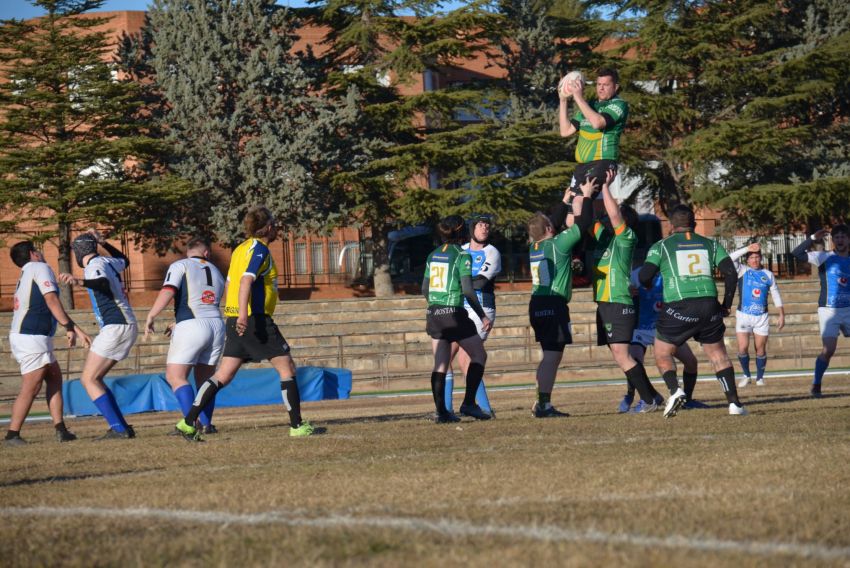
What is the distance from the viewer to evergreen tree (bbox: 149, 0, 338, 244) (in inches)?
1515

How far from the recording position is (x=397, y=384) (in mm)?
25625

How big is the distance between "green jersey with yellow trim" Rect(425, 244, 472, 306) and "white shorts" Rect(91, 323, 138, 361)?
120 inches

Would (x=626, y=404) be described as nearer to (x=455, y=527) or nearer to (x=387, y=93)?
(x=455, y=527)

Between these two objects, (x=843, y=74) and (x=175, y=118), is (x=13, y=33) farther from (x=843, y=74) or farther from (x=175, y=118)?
(x=843, y=74)

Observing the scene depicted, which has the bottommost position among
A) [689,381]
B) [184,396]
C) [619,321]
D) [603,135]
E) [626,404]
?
[626,404]

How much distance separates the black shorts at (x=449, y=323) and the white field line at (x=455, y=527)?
19.9 ft

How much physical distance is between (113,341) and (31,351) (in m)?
0.80

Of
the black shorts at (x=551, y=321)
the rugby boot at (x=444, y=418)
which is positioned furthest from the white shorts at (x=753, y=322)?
the rugby boot at (x=444, y=418)

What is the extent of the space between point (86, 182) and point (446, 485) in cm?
3271

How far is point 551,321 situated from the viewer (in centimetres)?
1185

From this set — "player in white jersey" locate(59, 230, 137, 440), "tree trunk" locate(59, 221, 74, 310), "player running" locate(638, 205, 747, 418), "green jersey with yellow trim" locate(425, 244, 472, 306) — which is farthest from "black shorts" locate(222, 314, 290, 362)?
"tree trunk" locate(59, 221, 74, 310)

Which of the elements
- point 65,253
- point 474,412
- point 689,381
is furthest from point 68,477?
point 65,253

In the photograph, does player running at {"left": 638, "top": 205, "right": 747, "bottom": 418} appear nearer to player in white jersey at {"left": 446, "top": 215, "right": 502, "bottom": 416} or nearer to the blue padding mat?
player in white jersey at {"left": 446, "top": 215, "right": 502, "bottom": 416}

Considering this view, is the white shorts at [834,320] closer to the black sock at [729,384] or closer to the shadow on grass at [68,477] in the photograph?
the black sock at [729,384]
